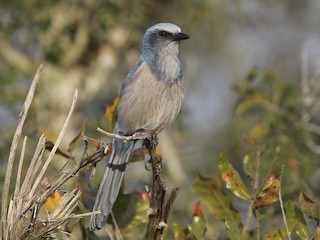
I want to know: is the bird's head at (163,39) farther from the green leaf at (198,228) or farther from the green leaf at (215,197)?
the green leaf at (198,228)

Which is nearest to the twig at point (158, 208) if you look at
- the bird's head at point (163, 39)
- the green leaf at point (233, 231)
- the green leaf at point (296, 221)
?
the green leaf at point (233, 231)

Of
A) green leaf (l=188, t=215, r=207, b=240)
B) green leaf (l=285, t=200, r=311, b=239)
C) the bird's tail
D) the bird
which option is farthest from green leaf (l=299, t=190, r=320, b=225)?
the bird

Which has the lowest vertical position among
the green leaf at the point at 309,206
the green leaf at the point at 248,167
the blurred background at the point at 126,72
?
the blurred background at the point at 126,72

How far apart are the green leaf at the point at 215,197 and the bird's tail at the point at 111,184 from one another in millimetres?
427

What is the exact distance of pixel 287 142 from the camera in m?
5.38

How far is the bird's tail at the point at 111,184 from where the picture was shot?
306 cm

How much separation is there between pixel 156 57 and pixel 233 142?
2.32m

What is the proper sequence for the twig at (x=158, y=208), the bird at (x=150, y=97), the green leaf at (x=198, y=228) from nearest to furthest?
the twig at (x=158, y=208) → the green leaf at (x=198, y=228) → the bird at (x=150, y=97)

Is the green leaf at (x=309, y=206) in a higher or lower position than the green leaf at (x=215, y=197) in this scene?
higher

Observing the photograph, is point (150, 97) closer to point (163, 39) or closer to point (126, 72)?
point (163, 39)

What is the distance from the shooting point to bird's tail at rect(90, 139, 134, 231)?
3.06m

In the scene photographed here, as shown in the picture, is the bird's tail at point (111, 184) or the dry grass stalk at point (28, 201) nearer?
the dry grass stalk at point (28, 201)

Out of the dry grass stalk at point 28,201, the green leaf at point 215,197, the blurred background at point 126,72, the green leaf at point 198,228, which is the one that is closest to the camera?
the dry grass stalk at point 28,201

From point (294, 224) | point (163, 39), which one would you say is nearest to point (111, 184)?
point (294, 224)
